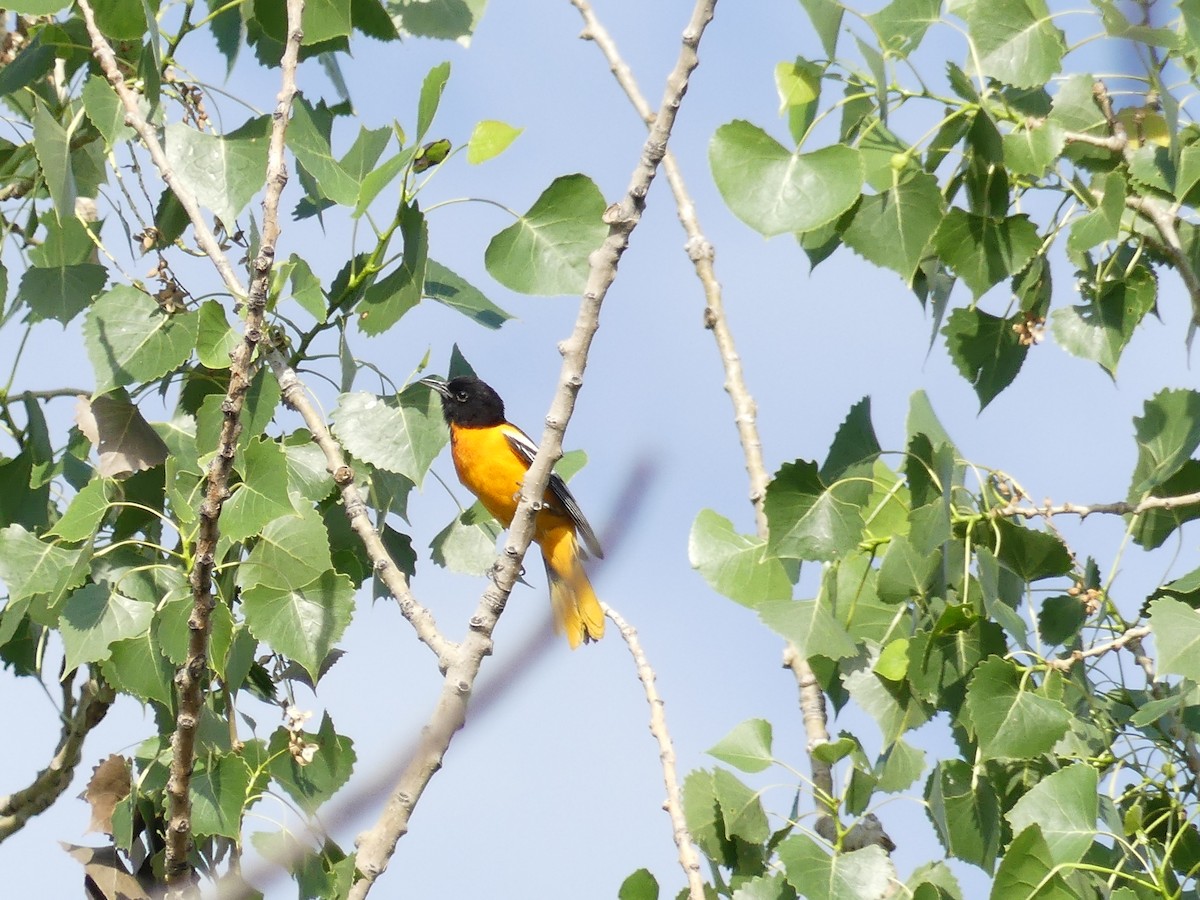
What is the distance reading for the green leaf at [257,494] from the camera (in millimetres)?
2365

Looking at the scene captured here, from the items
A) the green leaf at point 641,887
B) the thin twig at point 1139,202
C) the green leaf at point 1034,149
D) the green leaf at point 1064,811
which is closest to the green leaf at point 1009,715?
the green leaf at point 1064,811

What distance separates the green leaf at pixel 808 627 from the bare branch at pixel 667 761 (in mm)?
242

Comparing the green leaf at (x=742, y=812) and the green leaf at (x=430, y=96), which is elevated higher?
the green leaf at (x=430, y=96)

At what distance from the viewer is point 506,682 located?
7.29 feet

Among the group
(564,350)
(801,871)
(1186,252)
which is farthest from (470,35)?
(801,871)

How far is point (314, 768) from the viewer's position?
2.66 m

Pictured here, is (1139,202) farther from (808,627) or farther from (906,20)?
(808,627)

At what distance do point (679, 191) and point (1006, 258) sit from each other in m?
0.82

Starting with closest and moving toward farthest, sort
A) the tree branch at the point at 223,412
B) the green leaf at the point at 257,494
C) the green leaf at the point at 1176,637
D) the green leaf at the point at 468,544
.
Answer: the tree branch at the point at 223,412
the green leaf at the point at 1176,637
the green leaf at the point at 257,494
the green leaf at the point at 468,544

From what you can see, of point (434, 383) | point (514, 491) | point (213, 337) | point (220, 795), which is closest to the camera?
point (220, 795)

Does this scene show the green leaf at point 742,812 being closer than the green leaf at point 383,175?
No

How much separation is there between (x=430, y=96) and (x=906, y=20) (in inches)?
39.4

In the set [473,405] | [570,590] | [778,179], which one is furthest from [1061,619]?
[473,405]

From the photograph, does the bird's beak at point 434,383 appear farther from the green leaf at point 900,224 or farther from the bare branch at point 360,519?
the green leaf at point 900,224
